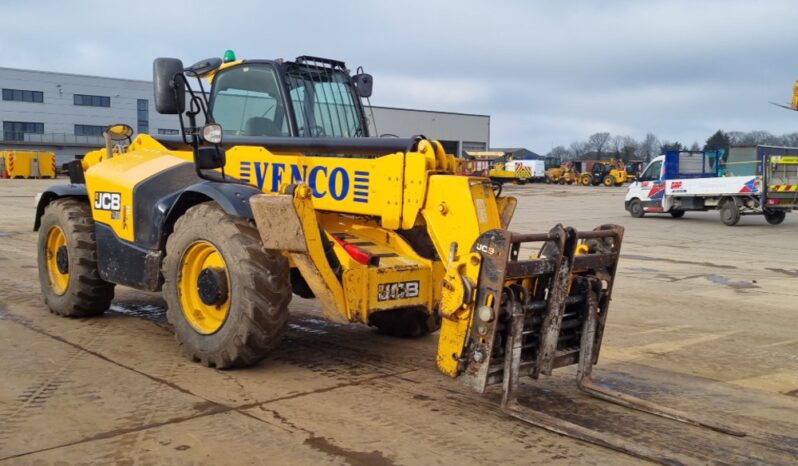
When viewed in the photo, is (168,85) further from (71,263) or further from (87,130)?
(87,130)

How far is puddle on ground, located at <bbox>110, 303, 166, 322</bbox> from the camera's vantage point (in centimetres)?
752

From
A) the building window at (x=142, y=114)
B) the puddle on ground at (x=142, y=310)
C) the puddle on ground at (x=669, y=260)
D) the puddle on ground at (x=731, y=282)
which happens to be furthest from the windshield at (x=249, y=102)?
the building window at (x=142, y=114)

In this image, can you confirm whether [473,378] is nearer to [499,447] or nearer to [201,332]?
[499,447]

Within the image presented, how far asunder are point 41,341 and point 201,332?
1.78 m

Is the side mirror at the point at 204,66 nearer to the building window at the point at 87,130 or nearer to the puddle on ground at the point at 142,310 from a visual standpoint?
the puddle on ground at the point at 142,310

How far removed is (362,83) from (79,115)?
70.9 meters

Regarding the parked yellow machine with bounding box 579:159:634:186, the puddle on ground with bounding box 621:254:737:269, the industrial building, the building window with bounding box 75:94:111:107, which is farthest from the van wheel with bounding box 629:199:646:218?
the building window with bounding box 75:94:111:107

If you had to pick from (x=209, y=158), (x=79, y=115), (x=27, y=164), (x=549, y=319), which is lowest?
(x=549, y=319)

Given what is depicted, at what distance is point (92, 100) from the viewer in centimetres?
7100

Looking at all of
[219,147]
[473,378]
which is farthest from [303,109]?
[473,378]

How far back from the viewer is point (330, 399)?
16.1 feet

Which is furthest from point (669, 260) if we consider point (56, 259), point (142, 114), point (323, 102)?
point (142, 114)

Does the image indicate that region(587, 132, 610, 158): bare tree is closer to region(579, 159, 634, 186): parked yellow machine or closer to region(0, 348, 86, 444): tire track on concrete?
region(579, 159, 634, 186): parked yellow machine

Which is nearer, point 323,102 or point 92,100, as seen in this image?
point 323,102
